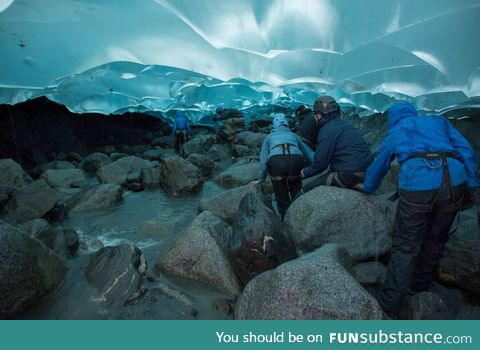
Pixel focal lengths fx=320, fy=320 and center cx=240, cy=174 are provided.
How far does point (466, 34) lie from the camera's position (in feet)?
14.2

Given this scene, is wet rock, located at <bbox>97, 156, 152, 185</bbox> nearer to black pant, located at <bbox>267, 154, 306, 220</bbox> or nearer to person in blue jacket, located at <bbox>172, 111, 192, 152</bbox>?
person in blue jacket, located at <bbox>172, 111, 192, 152</bbox>

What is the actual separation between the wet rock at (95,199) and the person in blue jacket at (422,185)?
548cm

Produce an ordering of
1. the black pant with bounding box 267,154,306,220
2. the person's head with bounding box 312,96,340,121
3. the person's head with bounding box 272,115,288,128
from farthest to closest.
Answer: the person's head with bounding box 272,115,288,128 < the black pant with bounding box 267,154,306,220 < the person's head with bounding box 312,96,340,121

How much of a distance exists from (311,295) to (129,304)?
184 cm

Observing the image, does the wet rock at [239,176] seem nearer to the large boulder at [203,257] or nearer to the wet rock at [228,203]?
the wet rock at [228,203]

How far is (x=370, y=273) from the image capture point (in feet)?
11.1

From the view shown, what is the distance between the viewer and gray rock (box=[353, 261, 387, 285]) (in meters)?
3.33

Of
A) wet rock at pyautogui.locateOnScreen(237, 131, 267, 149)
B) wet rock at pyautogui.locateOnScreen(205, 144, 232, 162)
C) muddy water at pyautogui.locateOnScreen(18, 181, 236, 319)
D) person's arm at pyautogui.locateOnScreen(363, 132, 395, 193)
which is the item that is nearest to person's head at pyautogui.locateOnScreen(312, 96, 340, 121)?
person's arm at pyautogui.locateOnScreen(363, 132, 395, 193)

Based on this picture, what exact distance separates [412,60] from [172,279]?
205 inches

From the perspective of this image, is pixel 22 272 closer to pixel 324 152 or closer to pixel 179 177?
pixel 324 152

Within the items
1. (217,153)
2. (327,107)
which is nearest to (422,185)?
(327,107)

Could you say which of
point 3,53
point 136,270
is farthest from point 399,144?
point 3,53

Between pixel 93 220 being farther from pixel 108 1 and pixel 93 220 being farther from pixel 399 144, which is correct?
pixel 399 144

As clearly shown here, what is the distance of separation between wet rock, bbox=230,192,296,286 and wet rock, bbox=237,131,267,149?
10460 mm
